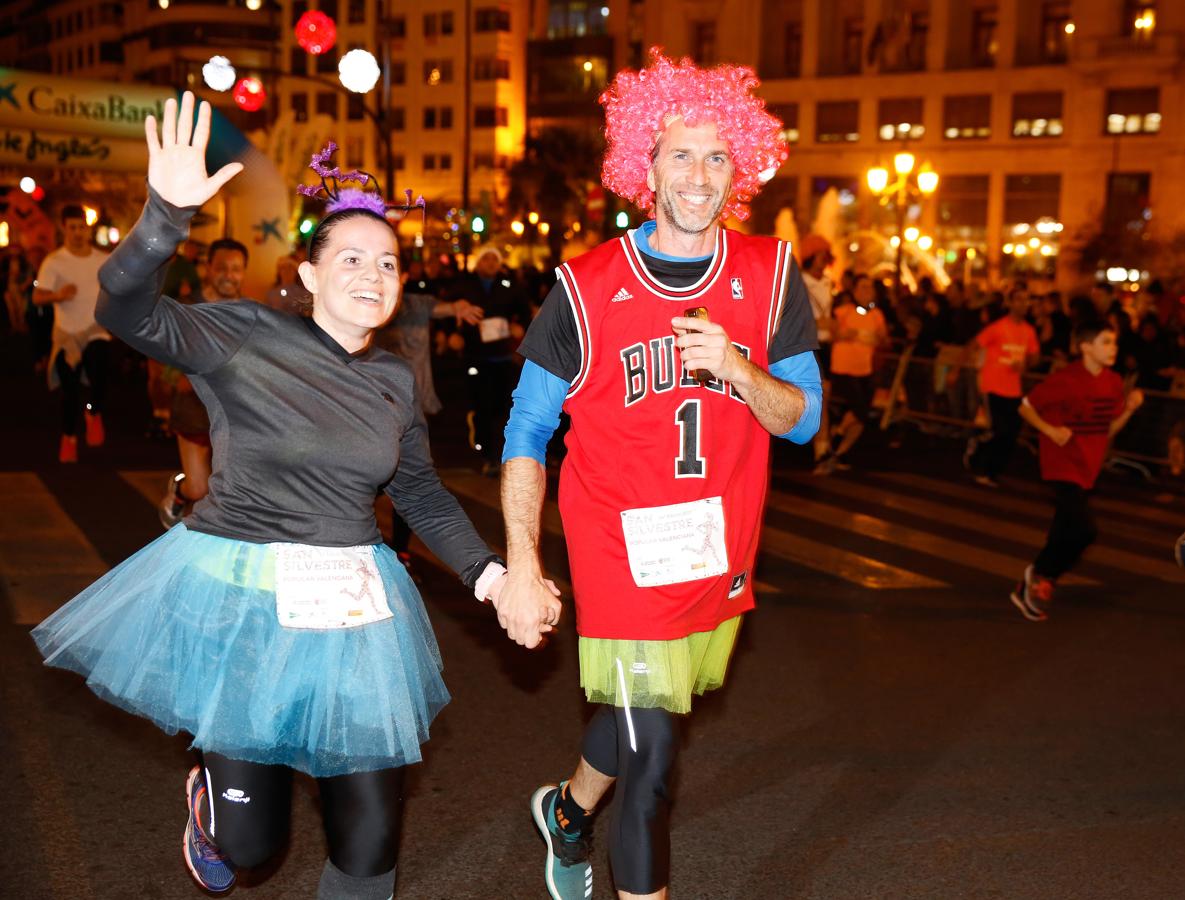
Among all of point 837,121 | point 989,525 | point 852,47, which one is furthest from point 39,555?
point 852,47

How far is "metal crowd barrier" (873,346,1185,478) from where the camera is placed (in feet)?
46.0

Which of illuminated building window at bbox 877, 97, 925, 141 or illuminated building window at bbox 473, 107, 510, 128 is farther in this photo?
illuminated building window at bbox 473, 107, 510, 128

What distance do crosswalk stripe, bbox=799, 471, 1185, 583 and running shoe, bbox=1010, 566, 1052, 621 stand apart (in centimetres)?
169

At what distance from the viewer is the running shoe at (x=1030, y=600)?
307 inches

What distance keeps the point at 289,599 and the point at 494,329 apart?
916 cm

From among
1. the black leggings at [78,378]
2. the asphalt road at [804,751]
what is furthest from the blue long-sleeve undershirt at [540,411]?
the black leggings at [78,378]

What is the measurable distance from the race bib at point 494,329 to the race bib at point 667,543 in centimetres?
877

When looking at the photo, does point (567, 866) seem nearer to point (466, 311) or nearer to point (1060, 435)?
point (1060, 435)

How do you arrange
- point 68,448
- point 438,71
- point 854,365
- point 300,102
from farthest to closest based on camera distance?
point 300,102 < point 438,71 < point 854,365 < point 68,448

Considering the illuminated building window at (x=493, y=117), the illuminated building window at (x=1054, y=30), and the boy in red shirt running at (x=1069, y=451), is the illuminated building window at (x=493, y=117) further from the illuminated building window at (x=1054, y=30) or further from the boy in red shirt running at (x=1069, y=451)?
the boy in red shirt running at (x=1069, y=451)

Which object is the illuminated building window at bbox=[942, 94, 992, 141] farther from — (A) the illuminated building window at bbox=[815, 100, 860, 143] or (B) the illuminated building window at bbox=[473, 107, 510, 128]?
(B) the illuminated building window at bbox=[473, 107, 510, 128]

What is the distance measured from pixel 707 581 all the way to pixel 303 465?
41.3 inches

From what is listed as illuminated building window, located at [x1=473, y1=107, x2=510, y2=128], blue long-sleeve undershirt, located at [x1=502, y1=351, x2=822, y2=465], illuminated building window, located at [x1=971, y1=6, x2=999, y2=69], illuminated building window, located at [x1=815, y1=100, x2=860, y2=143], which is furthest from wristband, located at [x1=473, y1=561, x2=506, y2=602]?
illuminated building window, located at [x1=473, y1=107, x2=510, y2=128]

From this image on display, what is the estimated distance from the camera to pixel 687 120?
3.67 meters
